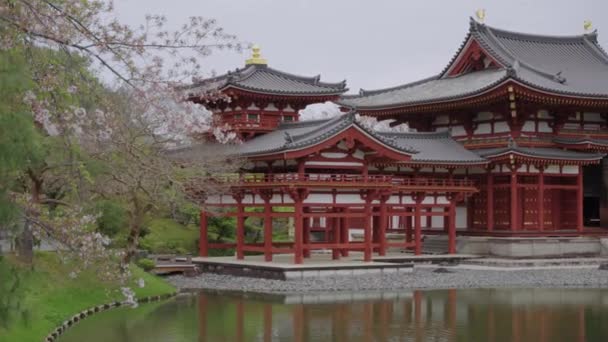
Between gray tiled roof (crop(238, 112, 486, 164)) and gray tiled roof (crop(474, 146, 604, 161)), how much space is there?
580 millimetres

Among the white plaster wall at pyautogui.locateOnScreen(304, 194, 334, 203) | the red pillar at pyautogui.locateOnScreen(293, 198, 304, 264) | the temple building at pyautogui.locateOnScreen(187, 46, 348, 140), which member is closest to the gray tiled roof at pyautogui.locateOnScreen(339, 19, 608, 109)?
the temple building at pyautogui.locateOnScreen(187, 46, 348, 140)

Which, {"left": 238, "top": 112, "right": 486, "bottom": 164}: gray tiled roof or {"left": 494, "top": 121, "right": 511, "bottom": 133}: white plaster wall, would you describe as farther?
{"left": 494, "top": 121, "right": 511, "bottom": 133}: white plaster wall

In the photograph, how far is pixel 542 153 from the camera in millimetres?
34812

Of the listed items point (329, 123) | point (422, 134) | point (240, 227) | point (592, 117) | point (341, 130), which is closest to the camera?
point (341, 130)

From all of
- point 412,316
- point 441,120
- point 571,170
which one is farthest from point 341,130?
point 571,170

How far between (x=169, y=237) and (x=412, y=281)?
628 inches

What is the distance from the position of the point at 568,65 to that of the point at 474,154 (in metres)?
7.98

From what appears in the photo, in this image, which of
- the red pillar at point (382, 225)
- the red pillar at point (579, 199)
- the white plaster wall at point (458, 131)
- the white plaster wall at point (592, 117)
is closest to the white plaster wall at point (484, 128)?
the white plaster wall at point (458, 131)

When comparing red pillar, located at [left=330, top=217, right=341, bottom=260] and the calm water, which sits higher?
red pillar, located at [left=330, top=217, right=341, bottom=260]

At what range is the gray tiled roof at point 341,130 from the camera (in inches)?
1150

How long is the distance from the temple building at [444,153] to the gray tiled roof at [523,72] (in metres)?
0.09

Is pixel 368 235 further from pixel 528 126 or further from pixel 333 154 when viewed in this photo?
pixel 528 126

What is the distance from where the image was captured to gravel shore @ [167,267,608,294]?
1043 inches

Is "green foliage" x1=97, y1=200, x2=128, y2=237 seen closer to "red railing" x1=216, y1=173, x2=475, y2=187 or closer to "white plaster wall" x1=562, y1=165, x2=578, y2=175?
"red railing" x1=216, y1=173, x2=475, y2=187
